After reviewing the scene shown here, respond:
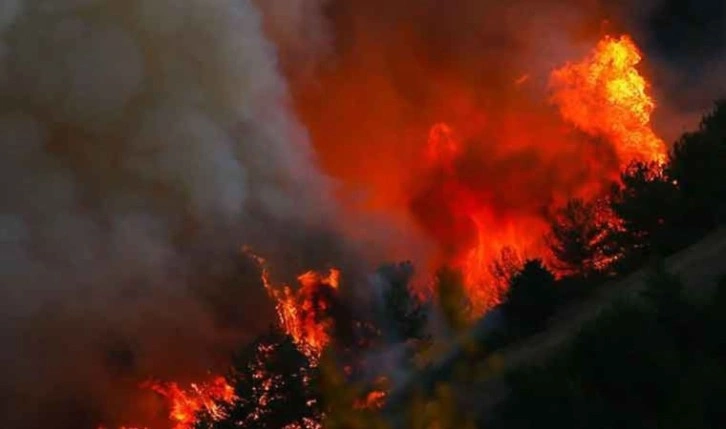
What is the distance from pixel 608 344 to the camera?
19.1 meters

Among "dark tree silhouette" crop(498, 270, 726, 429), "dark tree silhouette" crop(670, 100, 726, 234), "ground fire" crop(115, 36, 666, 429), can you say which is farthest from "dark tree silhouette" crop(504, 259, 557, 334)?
"ground fire" crop(115, 36, 666, 429)

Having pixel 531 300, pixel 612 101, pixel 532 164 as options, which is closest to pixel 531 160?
pixel 532 164

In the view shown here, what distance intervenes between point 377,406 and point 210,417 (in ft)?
15.2

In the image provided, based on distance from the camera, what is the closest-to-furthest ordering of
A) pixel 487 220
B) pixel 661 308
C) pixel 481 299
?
1. pixel 661 308
2. pixel 481 299
3. pixel 487 220

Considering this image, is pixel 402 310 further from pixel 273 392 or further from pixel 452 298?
pixel 273 392

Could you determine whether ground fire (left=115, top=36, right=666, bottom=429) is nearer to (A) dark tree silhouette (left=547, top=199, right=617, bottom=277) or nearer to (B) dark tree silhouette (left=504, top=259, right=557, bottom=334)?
(A) dark tree silhouette (left=547, top=199, right=617, bottom=277)

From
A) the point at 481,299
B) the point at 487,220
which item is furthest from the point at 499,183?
the point at 481,299

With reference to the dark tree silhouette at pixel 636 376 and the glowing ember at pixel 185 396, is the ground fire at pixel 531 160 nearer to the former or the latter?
the glowing ember at pixel 185 396

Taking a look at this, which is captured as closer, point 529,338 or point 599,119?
point 529,338

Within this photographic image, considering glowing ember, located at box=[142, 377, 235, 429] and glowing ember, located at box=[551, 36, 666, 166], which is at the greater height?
glowing ember, located at box=[551, 36, 666, 166]

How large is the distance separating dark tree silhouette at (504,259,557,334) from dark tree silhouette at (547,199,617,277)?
3.47m

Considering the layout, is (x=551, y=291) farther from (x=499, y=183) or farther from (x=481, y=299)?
(x=499, y=183)

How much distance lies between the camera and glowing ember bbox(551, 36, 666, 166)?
2285 inches

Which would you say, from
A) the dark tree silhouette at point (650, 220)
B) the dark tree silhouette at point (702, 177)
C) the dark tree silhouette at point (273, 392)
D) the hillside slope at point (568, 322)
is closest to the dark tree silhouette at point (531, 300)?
A: the hillside slope at point (568, 322)
